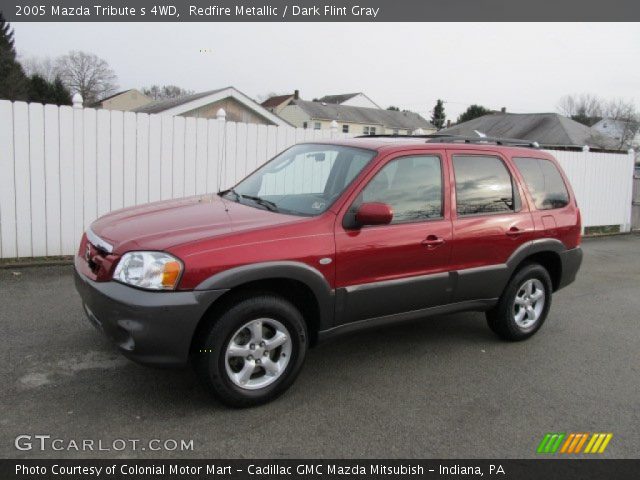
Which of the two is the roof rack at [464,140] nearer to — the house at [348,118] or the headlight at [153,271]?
the headlight at [153,271]

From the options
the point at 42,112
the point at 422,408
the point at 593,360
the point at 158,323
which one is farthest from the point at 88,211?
the point at 593,360

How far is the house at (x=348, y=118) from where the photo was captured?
59.0 meters

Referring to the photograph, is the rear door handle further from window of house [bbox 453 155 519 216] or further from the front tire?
the front tire

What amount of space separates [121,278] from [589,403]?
133 inches

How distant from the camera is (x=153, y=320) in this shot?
322 cm

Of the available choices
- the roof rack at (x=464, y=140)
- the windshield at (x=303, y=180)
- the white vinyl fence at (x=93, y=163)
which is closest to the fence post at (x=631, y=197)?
the white vinyl fence at (x=93, y=163)

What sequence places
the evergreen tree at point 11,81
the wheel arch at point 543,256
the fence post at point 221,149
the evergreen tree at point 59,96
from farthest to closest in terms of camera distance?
the evergreen tree at point 59,96 → the evergreen tree at point 11,81 → the fence post at point 221,149 → the wheel arch at point 543,256

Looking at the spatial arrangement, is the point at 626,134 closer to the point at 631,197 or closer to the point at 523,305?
the point at 631,197

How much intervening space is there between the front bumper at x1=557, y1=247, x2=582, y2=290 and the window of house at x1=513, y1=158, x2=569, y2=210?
48 centimetres

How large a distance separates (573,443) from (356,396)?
1.42 m

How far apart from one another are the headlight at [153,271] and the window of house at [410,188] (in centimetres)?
142

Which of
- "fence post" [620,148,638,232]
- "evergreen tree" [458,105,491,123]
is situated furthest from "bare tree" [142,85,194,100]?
"fence post" [620,148,638,232]

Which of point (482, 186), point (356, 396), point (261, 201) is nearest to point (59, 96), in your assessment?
point (261, 201)
